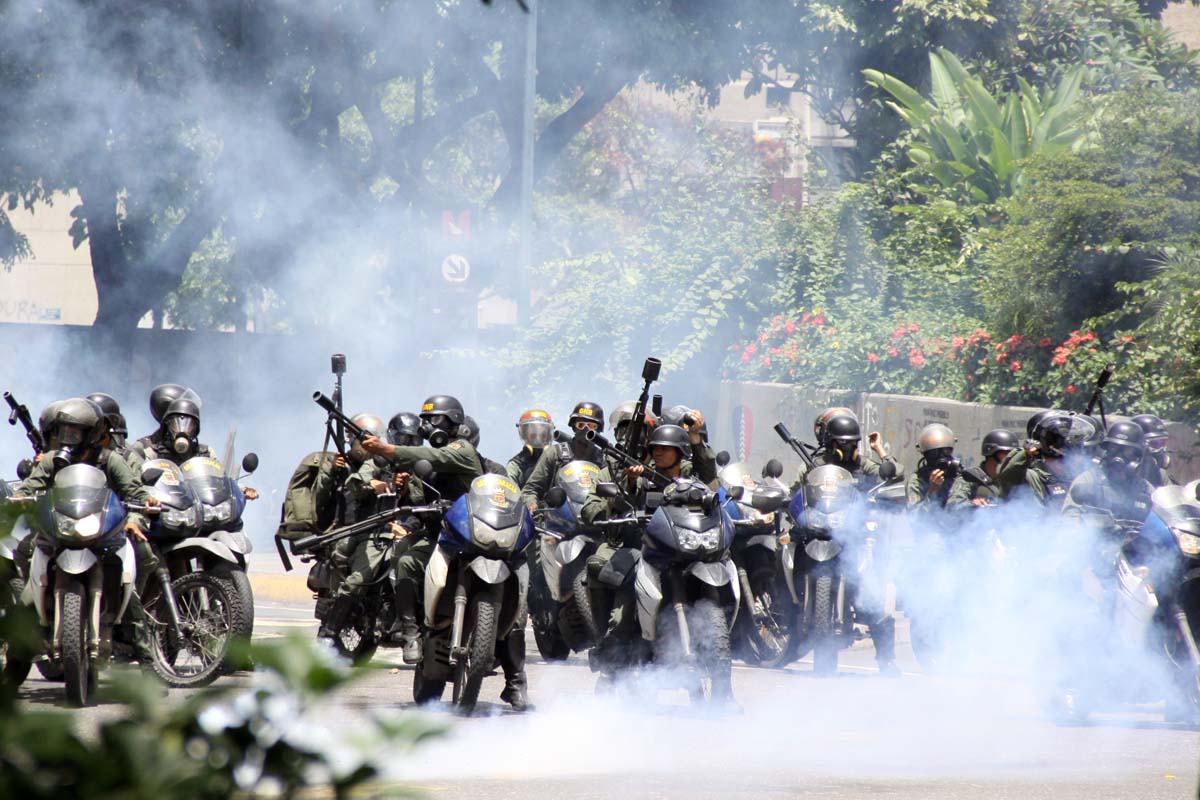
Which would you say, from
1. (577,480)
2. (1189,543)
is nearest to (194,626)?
(577,480)

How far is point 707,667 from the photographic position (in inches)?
303

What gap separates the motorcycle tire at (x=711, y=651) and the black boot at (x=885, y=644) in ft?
7.79

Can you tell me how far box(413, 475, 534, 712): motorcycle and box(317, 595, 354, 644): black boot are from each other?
171cm

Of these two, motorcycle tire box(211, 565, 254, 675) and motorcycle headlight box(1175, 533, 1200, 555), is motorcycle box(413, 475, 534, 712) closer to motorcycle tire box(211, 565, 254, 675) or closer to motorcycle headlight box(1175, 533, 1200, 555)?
motorcycle tire box(211, 565, 254, 675)

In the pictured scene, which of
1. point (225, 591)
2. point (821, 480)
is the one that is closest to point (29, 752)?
point (225, 591)

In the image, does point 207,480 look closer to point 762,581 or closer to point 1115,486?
point 762,581

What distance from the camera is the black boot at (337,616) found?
916 centimetres

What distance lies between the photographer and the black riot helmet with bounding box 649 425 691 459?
820cm

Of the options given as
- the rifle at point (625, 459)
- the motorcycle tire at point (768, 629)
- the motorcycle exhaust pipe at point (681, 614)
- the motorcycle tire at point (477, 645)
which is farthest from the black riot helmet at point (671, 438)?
the motorcycle tire at point (768, 629)

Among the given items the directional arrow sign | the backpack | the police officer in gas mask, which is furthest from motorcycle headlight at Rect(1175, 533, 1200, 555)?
the directional arrow sign

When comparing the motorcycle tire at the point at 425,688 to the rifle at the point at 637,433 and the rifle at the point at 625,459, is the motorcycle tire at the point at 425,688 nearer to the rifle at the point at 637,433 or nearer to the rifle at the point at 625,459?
the rifle at the point at 625,459

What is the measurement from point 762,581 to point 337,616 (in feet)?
8.23

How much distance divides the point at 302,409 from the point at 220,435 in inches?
49.2

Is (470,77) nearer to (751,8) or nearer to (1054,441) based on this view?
(751,8)
